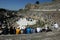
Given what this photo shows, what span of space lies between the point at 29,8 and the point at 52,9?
7.91 m

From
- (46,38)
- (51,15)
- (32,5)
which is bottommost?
(46,38)

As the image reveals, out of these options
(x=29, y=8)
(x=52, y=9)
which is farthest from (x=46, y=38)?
(x=29, y=8)

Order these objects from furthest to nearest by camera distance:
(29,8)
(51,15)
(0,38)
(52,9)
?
(29,8) < (52,9) < (51,15) < (0,38)

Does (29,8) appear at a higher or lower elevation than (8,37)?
higher

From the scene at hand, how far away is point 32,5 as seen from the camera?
41031 millimetres

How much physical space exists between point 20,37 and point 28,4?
106ft

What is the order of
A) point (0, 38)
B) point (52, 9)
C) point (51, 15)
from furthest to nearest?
1. point (52, 9)
2. point (51, 15)
3. point (0, 38)

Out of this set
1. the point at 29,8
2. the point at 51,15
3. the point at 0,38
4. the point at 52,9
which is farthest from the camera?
the point at 29,8

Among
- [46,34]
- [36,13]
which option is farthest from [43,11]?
[46,34]

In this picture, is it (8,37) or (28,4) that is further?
(28,4)

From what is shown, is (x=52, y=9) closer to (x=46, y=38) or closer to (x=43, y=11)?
(x=43, y=11)

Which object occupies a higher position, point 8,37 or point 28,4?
point 28,4

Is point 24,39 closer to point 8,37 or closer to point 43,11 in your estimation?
point 8,37

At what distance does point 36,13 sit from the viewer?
34031 mm
